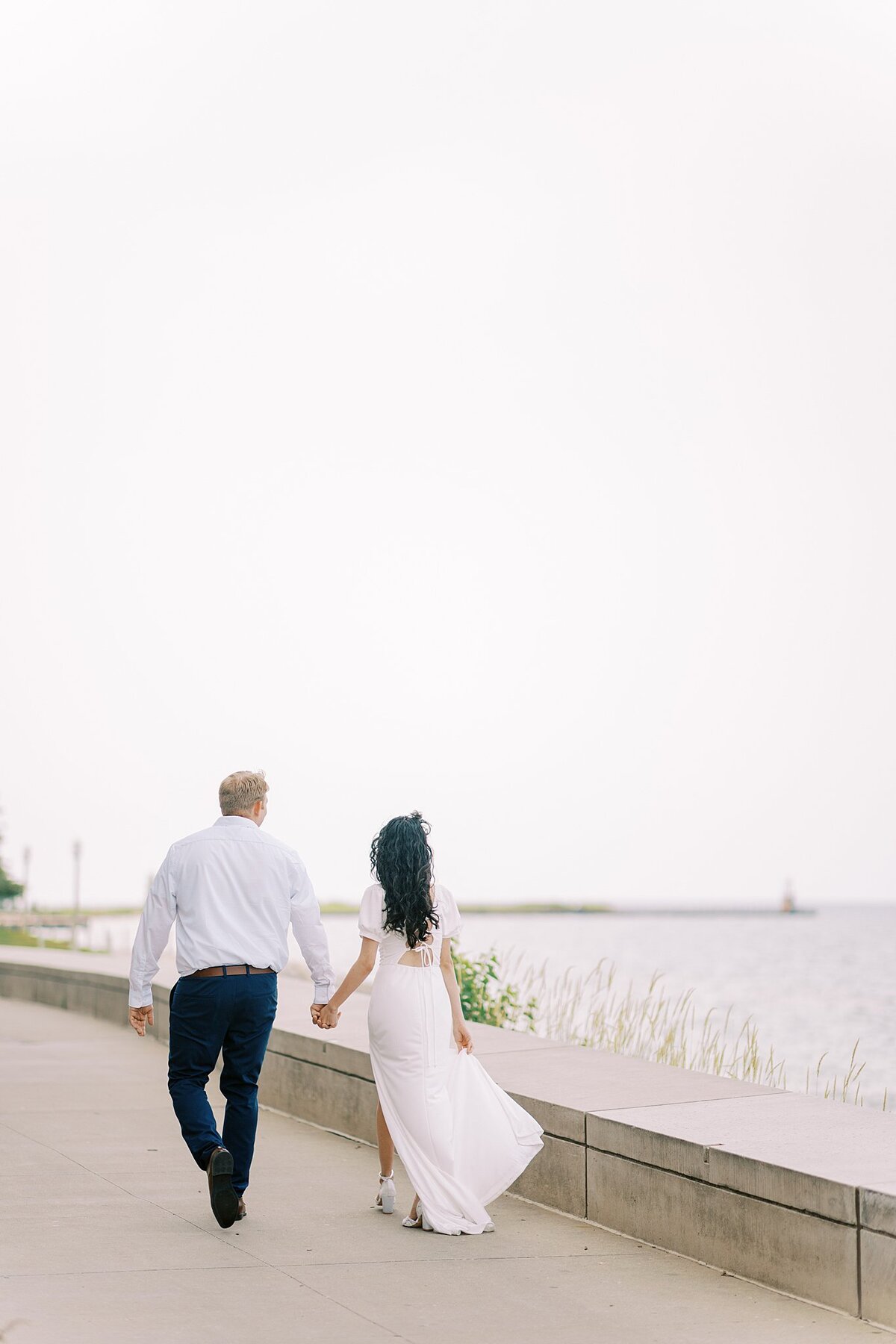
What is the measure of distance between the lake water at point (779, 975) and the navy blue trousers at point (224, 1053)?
7.87 metres

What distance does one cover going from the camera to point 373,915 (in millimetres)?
6621

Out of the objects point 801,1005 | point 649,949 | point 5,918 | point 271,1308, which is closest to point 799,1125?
point 271,1308

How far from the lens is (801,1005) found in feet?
132

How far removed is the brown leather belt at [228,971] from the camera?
6.57m

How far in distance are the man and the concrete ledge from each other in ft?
4.60

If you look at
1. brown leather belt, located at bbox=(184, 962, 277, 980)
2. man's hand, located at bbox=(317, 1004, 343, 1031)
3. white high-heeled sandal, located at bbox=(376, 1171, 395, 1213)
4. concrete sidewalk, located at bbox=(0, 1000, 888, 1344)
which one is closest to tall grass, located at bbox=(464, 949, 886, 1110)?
concrete sidewalk, located at bbox=(0, 1000, 888, 1344)

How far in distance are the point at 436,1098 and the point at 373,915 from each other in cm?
84

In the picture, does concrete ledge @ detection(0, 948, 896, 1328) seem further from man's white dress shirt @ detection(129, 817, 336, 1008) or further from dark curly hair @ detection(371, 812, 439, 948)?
man's white dress shirt @ detection(129, 817, 336, 1008)

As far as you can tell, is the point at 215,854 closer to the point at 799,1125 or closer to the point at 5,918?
the point at 799,1125

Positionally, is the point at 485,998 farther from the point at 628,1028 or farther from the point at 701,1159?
the point at 701,1159

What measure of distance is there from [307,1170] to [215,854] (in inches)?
83.6

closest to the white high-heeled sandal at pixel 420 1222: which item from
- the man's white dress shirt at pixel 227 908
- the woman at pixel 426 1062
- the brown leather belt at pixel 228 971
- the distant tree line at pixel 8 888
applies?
the woman at pixel 426 1062

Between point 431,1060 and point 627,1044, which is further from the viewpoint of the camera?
point 627,1044

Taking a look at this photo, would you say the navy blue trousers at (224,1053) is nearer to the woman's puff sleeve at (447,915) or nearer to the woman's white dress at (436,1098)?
the woman's white dress at (436,1098)
